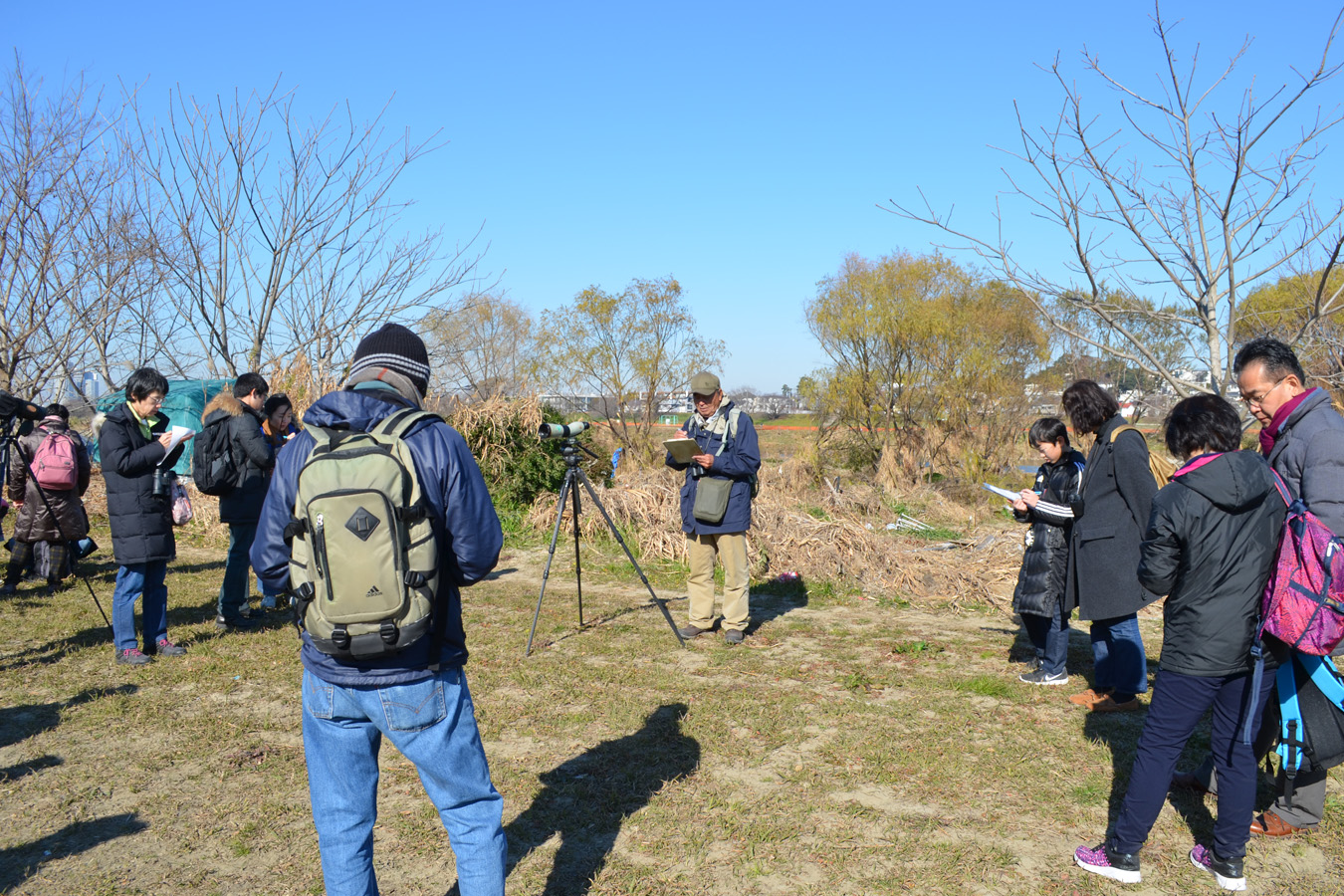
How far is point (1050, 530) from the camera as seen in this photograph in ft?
16.8

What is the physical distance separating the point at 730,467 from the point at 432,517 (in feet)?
12.9

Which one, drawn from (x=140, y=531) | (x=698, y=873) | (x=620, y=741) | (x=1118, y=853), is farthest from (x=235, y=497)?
(x=1118, y=853)

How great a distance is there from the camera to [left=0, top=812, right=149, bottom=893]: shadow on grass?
3.20 m

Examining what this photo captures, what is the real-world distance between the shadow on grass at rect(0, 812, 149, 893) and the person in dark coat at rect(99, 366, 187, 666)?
2064 millimetres

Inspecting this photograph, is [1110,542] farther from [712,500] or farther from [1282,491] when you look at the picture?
[712,500]

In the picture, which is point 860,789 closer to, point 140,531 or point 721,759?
point 721,759

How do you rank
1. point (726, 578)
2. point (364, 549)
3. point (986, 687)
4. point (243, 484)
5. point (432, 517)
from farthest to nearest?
1. point (243, 484)
2. point (726, 578)
3. point (986, 687)
4. point (432, 517)
5. point (364, 549)

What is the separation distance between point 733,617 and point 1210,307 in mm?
3667

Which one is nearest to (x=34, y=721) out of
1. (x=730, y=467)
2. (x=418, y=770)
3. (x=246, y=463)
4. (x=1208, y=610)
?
(x=246, y=463)

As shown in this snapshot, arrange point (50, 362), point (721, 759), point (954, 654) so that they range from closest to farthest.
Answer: point (721, 759)
point (954, 654)
point (50, 362)

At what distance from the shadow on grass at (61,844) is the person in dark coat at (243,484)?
289 centimetres

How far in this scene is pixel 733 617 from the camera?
628 cm

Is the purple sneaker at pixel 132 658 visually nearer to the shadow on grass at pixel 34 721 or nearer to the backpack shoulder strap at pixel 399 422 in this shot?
the shadow on grass at pixel 34 721

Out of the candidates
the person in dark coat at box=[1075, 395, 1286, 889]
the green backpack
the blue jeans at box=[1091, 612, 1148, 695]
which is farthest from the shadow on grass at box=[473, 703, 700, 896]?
the blue jeans at box=[1091, 612, 1148, 695]
